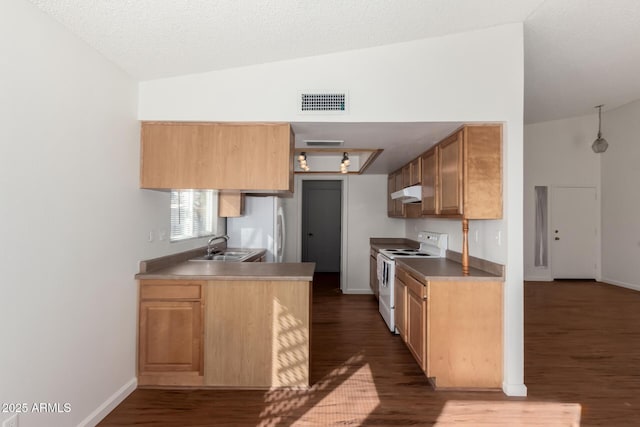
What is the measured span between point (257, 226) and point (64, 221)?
3.25m

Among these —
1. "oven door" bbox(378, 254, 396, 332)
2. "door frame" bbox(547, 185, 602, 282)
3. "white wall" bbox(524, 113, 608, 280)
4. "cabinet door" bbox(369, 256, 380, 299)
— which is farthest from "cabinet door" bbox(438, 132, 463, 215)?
"door frame" bbox(547, 185, 602, 282)

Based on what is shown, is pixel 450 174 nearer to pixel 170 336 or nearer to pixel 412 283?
pixel 412 283

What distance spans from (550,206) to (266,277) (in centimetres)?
685

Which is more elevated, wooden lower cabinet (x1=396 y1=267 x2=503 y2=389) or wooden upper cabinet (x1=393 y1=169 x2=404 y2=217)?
wooden upper cabinet (x1=393 y1=169 x2=404 y2=217)

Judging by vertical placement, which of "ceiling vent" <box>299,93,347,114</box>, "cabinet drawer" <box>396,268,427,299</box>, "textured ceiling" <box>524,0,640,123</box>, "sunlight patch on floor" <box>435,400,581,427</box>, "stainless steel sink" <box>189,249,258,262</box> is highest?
"textured ceiling" <box>524,0,640,123</box>

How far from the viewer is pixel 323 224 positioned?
29.1 feet

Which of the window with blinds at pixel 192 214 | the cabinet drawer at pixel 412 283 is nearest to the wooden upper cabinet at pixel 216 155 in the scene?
the window with blinds at pixel 192 214

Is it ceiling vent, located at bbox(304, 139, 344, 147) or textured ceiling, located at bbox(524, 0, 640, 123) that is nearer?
textured ceiling, located at bbox(524, 0, 640, 123)

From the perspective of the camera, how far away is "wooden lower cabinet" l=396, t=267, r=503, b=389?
2.73 meters

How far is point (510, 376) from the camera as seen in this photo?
2.67 m

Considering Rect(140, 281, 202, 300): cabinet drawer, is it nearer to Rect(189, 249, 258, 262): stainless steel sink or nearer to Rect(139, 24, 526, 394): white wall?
Rect(189, 249, 258, 262): stainless steel sink

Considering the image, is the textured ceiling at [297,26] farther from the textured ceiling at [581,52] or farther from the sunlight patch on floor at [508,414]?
the sunlight patch on floor at [508,414]

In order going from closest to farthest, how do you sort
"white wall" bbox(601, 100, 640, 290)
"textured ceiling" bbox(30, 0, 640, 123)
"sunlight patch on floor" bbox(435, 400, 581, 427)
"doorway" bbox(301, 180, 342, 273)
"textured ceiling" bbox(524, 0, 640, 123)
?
"textured ceiling" bbox(30, 0, 640, 123) → "sunlight patch on floor" bbox(435, 400, 581, 427) → "textured ceiling" bbox(524, 0, 640, 123) → "white wall" bbox(601, 100, 640, 290) → "doorway" bbox(301, 180, 342, 273)

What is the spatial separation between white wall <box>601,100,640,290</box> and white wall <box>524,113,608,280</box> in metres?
0.30
